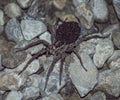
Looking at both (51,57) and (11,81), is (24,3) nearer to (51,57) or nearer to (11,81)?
(51,57)

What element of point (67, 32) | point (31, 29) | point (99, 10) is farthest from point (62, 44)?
point (99, 10)

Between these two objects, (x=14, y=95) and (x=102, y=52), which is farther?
(x=102, y=52)

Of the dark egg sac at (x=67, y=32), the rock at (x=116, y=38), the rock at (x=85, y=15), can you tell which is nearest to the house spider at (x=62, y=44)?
the dark egg sac at (x=67, y=32)

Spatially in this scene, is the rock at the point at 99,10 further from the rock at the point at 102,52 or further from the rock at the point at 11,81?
the rock at the point at 11,81

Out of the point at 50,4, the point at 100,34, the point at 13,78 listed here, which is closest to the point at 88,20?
the point at 100,34

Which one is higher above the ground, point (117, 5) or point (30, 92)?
point (117, 5)

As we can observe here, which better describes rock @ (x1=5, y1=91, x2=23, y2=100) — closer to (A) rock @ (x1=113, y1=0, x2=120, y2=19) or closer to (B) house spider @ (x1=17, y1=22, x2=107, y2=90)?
(B) house spider @ (x1=17, y1=22, x2=107, y2=90)

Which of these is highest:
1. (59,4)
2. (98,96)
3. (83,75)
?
(59,4)
